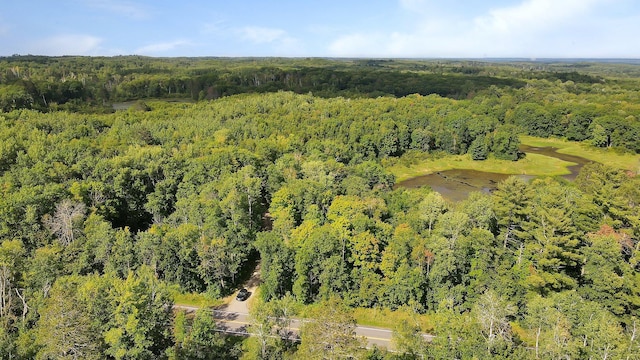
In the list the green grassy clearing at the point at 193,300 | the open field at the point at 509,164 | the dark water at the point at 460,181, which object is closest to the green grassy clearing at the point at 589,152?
the open field at the point at 509,164

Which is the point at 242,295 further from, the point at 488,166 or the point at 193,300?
the point at 488,166

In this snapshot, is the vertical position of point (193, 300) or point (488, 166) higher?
point (488, 166)

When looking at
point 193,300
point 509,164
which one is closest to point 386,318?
point 193,300

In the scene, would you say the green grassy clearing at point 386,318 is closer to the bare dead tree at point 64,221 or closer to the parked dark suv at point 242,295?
the parked dark suv at point 242,295

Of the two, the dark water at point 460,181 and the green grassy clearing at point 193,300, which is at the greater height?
the dark water at point 460,181

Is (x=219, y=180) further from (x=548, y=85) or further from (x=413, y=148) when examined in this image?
(x=548, y=85)

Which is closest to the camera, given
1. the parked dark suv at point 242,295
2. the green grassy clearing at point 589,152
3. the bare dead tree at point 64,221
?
the parked dark suv at point 242,295

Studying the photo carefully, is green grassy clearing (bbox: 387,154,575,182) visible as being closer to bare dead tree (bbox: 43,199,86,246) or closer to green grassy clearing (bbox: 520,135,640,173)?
green grassy clearing (bbox: 520,135,640,173)

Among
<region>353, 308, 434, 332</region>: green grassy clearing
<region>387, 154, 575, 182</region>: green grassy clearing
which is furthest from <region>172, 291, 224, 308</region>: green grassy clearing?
<region>387, 154, 575, 182</region>: green grassy clearing
